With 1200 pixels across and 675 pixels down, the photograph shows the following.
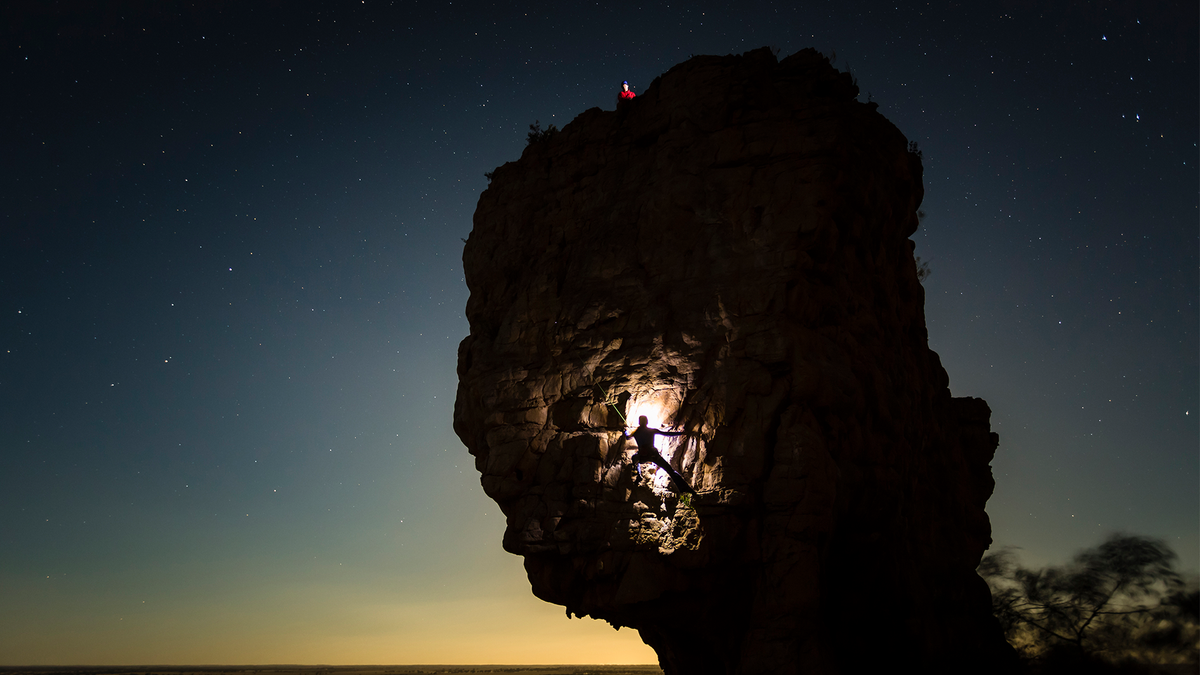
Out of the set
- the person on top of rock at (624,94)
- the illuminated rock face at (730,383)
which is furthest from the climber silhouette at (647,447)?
the person on top of rock at (624,94)

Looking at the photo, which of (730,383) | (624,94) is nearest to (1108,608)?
(730,383)

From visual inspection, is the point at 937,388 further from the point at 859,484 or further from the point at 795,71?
the point at 795,71

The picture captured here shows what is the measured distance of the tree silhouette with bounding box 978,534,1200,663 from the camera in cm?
1983

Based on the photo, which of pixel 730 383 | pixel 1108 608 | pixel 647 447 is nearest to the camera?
pixel 730 383

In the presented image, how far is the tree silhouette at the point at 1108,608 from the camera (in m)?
19.8

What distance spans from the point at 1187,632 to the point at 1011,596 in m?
4.11

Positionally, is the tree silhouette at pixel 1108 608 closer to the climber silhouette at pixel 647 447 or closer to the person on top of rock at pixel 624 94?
the climber silhouette at pixel 647 447

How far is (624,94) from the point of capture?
21453 millimetres

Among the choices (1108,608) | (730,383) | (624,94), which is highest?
(624,94)

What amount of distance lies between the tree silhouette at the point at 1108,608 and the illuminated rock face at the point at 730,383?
2.15 meters

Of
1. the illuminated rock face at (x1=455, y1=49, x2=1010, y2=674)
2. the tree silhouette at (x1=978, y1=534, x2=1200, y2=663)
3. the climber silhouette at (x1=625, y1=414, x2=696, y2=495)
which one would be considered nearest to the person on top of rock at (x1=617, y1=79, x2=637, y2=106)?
the illuminated rock face at (x1=455, y1=49, x2=1010, y2=674)

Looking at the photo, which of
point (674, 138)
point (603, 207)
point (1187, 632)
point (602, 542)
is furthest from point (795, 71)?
point (1187, 632)

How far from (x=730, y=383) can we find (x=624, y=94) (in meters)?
9.85

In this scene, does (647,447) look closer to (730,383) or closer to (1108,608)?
(730,383)
